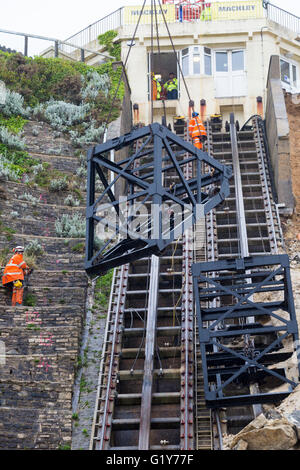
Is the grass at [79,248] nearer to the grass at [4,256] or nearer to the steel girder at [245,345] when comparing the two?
the grass at [4,256]

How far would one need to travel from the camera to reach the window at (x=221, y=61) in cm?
3183

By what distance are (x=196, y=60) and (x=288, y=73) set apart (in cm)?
434

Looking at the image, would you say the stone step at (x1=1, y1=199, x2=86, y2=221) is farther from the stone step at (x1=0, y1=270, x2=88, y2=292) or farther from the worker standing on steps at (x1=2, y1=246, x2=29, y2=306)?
the worker standing on steps at (x1=2, y1=246, x2=29, y2=306)

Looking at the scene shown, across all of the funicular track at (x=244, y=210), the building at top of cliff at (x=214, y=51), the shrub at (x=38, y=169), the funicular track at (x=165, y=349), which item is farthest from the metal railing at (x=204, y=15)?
the funicular track at (x=165, y=349)

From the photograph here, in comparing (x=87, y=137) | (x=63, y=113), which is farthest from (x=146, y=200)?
(x=63, y=113)

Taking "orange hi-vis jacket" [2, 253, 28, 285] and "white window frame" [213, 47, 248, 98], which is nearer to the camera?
"orange hi-vis jacket" [2, 253, 28, 285]

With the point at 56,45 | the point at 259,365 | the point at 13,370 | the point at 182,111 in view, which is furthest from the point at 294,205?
the point at 56,45

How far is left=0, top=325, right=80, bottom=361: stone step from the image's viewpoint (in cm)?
1703

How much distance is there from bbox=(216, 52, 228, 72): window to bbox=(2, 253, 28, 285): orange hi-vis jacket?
16.2m

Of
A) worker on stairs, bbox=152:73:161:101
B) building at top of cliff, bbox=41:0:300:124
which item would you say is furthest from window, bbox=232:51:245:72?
worker on stairs, bbox=152:73:161:101

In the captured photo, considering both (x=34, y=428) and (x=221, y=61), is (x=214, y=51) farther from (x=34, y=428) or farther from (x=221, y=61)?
(x=34, y=428)

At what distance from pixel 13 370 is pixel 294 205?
1132 centimetres

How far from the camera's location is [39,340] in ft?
56.7

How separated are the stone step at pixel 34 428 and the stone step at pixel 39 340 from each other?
1.62 metres
